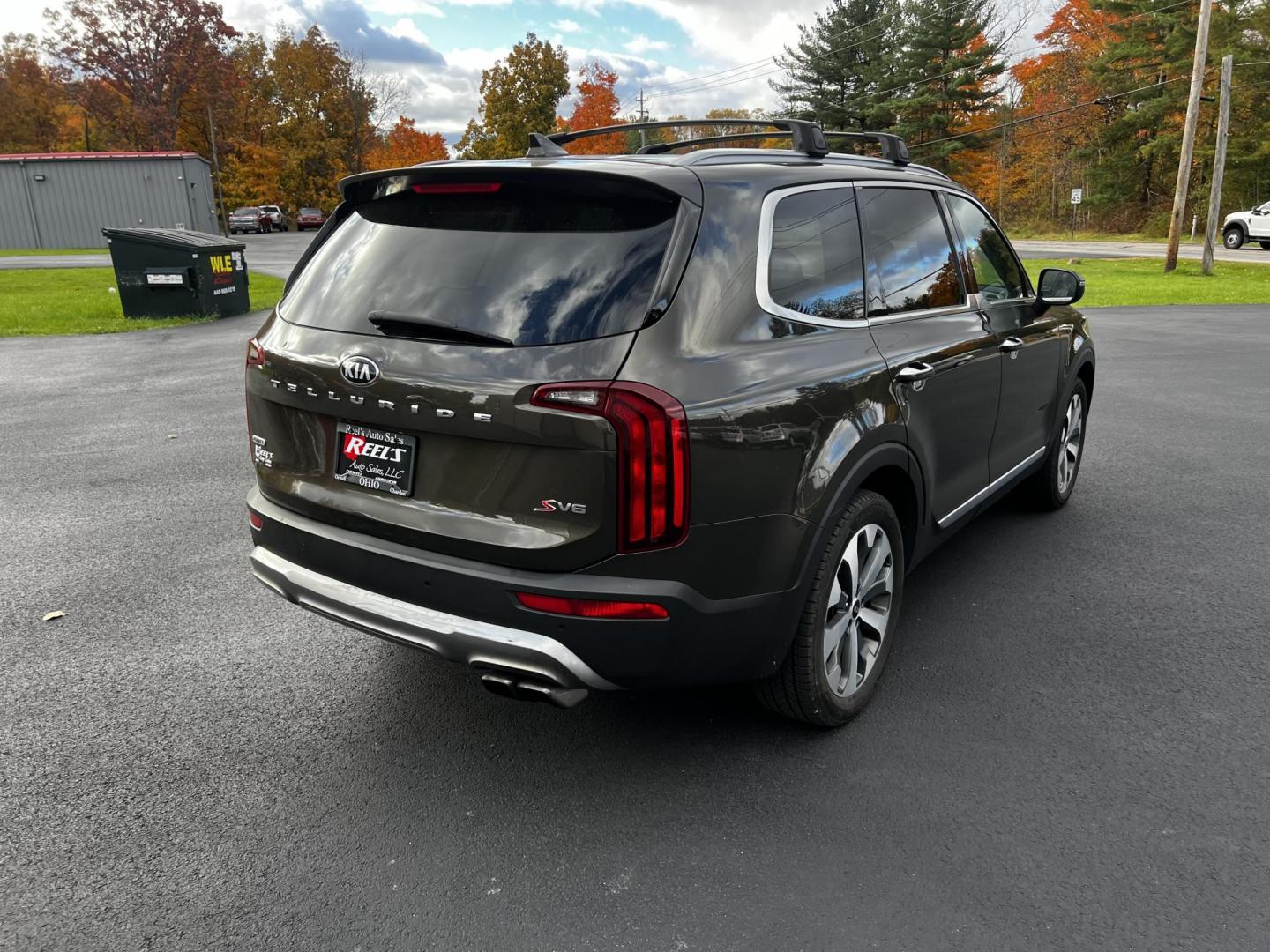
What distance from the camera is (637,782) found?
2934 millimetres

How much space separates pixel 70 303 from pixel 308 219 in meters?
43.8

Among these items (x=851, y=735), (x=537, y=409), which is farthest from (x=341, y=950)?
(x=851, y=735)

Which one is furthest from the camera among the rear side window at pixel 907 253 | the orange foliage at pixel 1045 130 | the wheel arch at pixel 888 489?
the orange foliage at pixel 1045 130

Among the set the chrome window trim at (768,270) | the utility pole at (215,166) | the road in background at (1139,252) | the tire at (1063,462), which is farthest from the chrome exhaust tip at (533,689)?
Answer: the utility pole at (215,166)

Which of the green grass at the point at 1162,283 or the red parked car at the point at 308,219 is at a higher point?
the red parked car at the point at 308,219

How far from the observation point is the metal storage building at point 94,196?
3725 centimetres

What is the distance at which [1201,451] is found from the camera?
698 centimetres

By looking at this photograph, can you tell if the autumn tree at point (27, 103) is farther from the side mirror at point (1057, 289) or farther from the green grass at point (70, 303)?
the side mirror at point (1057, 289)

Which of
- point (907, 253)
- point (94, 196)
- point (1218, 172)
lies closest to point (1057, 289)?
point (907, 253)

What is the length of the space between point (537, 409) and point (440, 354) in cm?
38

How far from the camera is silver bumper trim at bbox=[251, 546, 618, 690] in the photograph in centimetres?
255

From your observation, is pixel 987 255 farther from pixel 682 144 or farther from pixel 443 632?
pixel 443 632

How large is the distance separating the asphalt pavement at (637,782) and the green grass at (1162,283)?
15.0 meters

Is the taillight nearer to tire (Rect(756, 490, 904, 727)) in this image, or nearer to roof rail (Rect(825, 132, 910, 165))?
tire (Rect(756, 490, 904, 727))
